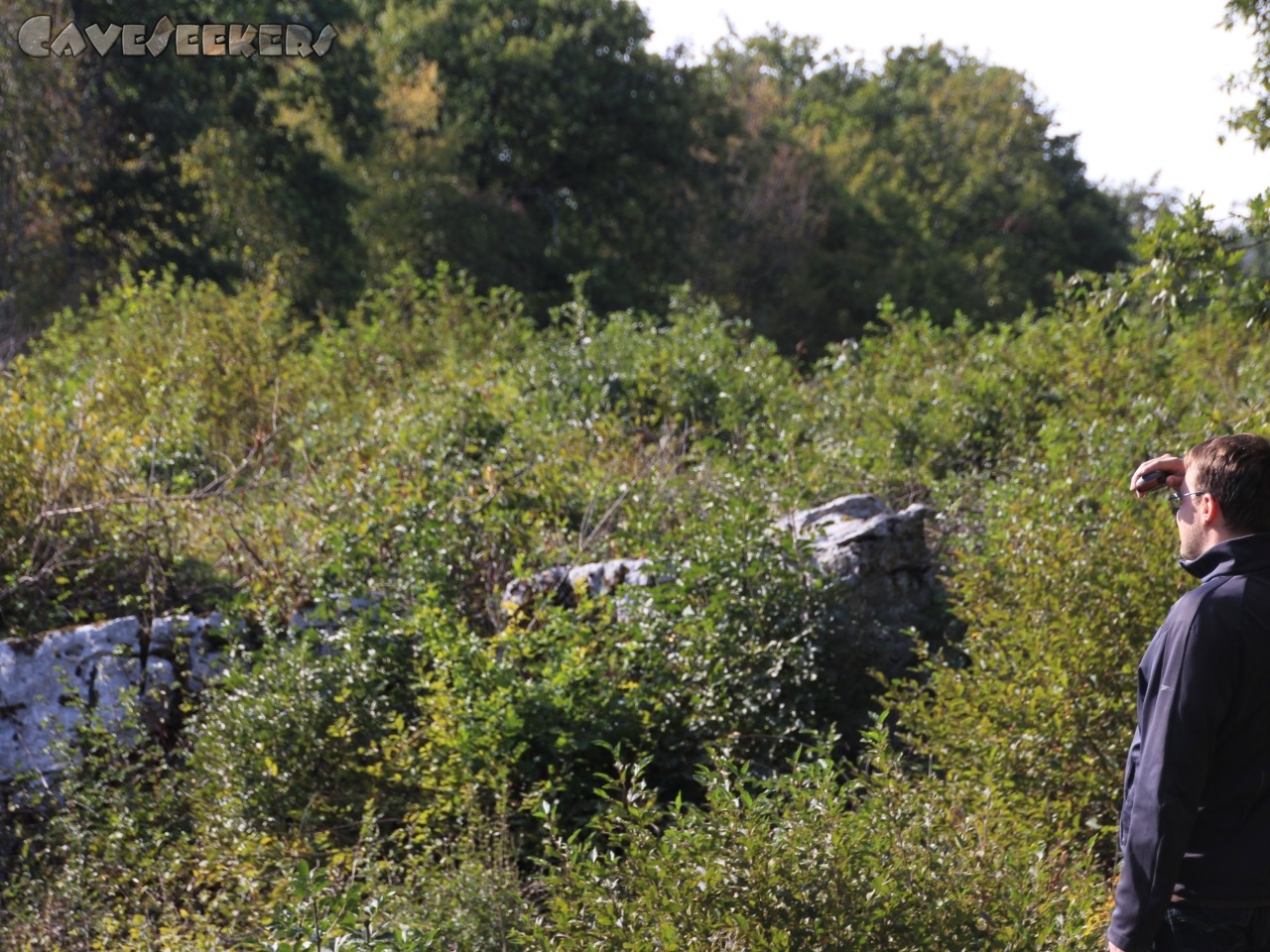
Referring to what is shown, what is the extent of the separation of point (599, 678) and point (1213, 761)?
3.16 meters

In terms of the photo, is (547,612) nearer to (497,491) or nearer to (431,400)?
(497,491)

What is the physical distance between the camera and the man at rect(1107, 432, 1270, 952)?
2516 mm

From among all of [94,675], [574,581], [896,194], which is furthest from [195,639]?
[896,194]

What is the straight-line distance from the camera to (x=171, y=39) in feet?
58.9

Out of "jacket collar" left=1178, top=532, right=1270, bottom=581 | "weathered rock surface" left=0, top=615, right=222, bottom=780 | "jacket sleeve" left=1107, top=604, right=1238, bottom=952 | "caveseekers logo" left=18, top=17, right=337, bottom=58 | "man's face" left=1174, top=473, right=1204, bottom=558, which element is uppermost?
"caveseekers logo" left=18, top=17, right=337, bottom=58

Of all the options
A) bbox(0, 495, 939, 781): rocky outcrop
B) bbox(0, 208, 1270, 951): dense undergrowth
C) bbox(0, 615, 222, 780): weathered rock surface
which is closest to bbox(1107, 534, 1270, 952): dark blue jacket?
bbox(0, 208, 1270, 951): dense undergrowth

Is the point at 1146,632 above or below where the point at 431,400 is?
below

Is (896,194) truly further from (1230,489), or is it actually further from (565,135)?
(1230,489)

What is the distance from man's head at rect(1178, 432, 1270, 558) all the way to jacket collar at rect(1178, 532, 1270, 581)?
0.09 feet

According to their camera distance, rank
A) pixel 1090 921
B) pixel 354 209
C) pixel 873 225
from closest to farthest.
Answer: pixel 1090 921 < pixel 354 209 < pixel 873 225

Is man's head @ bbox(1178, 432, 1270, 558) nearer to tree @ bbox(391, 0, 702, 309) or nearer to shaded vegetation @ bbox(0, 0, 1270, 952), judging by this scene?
shaded vegetation @ bbox(0, 0, 1270, 952)

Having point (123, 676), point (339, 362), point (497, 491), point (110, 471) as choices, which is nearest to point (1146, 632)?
point (497, 491)

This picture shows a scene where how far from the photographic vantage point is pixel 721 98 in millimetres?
27125

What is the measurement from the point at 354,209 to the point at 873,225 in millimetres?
14260
